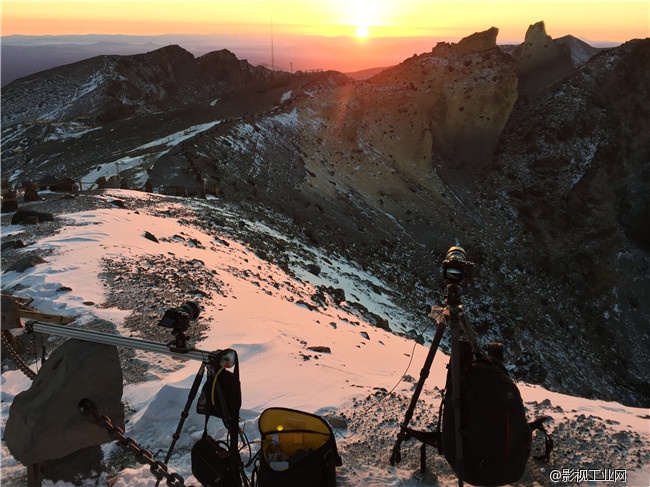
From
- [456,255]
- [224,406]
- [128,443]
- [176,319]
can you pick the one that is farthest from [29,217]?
[456,255]

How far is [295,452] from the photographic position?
15.4 feet

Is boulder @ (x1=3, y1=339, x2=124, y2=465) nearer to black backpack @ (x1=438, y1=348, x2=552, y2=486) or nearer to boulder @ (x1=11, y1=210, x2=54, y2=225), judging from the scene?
black backpack @ (x1=438, y1=348, x2=552, y2=486)

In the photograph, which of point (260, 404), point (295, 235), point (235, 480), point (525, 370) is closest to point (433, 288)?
point (525, 370)

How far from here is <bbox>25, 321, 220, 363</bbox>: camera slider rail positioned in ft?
12.0

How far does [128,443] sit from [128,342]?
96 cm

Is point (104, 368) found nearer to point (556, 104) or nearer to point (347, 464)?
point (347, 464)

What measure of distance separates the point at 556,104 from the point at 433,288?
2993 centimetres

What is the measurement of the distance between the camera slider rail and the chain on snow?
736mm

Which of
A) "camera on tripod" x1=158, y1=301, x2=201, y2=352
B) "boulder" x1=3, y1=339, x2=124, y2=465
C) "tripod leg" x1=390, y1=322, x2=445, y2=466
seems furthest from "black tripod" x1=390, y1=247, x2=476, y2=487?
"boulder" x1=3, y1=339, x2=124, y2=465

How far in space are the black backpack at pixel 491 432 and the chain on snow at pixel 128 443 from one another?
2424mm

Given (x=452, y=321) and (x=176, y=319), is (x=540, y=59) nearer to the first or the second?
(x=452, y=321)

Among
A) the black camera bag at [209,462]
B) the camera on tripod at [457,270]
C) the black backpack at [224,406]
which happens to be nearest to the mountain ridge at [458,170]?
the camera on tripod at [457,270]

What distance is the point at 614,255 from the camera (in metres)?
37.2

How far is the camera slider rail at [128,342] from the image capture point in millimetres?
3668
